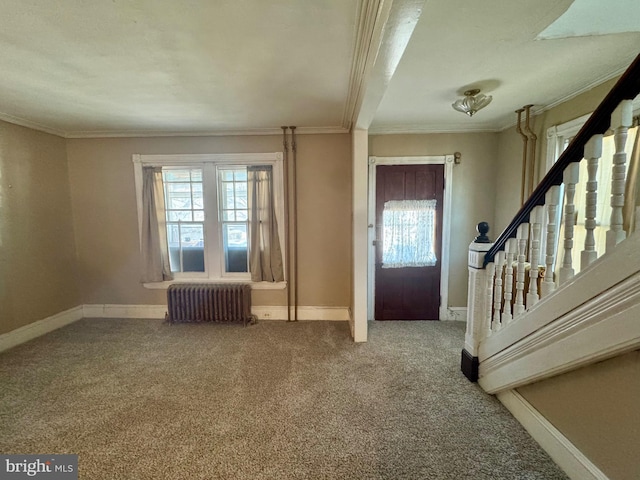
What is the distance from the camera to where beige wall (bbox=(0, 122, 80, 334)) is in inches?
118

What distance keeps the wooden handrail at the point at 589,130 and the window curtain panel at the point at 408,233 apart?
159 centimetres

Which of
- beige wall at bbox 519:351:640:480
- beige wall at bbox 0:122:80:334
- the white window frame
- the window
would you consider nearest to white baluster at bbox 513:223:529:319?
beige wall at bbox 519:351:640:480

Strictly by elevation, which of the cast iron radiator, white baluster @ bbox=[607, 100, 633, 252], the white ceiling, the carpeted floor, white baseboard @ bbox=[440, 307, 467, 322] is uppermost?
the white ceiling

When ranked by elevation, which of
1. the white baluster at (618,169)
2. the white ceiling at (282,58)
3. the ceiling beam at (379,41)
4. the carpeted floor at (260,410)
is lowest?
the carpeted floor at (260,410)

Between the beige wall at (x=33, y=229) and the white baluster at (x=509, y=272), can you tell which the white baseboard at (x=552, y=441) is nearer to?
the white baluster at (x=509, y=272)

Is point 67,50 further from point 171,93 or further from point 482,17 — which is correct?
point 482,17

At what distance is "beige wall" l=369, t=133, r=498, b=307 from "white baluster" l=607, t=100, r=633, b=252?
2357 mm

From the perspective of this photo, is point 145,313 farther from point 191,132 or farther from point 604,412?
point 604,412

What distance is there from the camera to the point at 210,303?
3555mm

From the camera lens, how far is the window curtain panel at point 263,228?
11.7ft

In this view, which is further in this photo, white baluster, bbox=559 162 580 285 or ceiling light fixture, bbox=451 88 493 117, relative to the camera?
ceiling light fixture, bbox=451 88 493 117

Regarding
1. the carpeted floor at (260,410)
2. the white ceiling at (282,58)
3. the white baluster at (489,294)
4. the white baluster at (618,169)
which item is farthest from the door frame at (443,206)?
the white baluster at (618,169)

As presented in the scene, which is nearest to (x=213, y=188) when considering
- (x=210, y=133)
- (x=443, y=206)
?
(x=210, y=133)

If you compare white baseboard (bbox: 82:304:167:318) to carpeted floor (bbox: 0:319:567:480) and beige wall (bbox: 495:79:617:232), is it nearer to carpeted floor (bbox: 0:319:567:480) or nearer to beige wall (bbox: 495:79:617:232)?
carpeted floor (bbox: 0:319:567:480)
